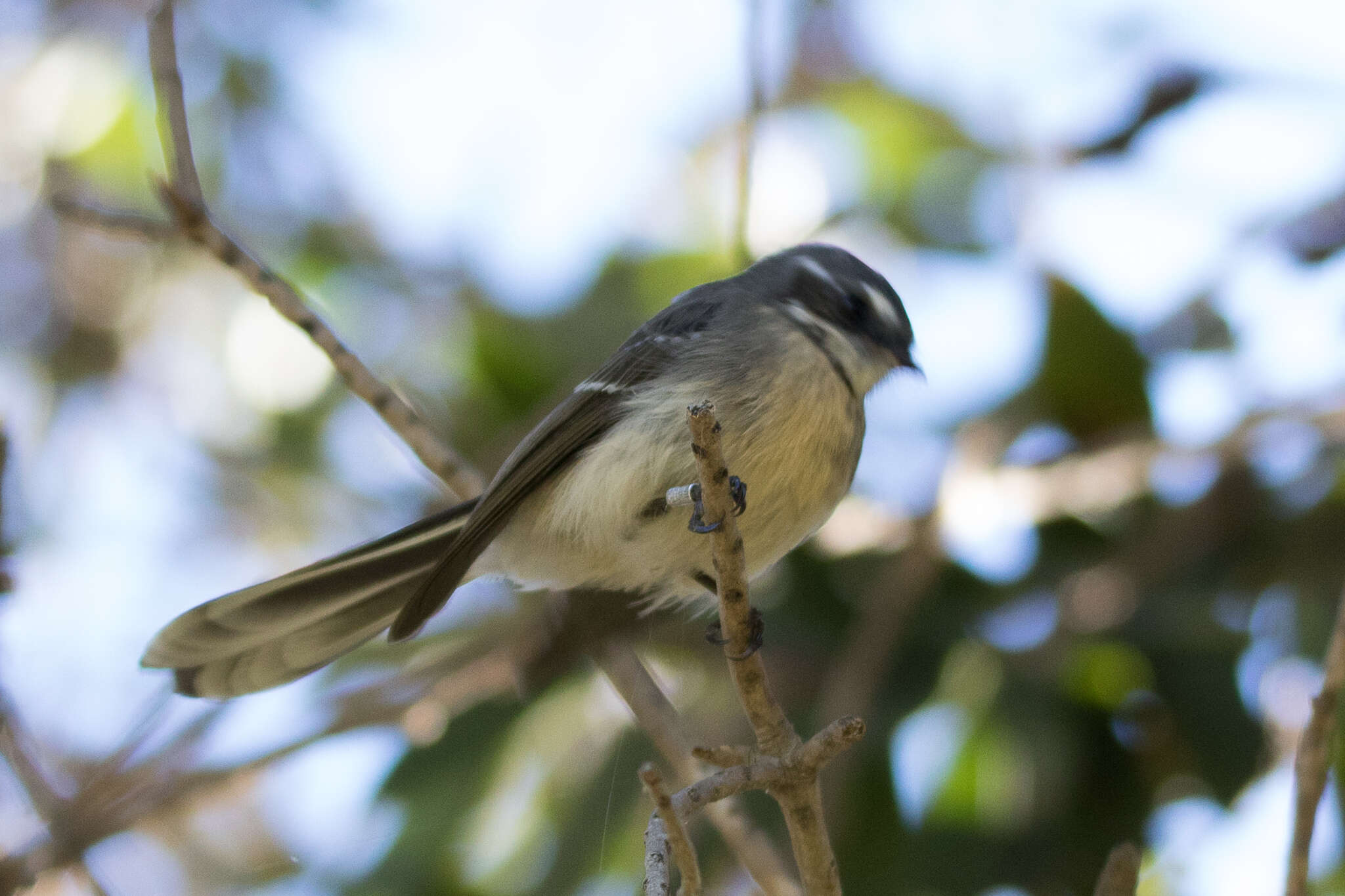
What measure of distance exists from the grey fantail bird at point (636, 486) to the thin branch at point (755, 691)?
24.1 inches

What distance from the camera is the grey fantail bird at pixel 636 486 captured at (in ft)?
9.26

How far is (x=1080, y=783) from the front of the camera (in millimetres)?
3914

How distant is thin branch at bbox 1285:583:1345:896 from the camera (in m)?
2.09

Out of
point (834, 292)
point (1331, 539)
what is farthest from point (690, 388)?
point (1331, 539)

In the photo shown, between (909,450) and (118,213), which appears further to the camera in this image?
(909,450)

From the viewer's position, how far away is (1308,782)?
210 centimetres

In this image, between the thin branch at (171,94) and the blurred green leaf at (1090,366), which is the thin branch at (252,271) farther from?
the blurred green leaf at (1090,366)

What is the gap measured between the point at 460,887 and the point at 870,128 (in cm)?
372

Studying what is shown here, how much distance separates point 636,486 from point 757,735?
79 cm

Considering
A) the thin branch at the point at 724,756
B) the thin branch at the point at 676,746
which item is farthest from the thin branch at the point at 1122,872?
the thin branch at the point at 676,746

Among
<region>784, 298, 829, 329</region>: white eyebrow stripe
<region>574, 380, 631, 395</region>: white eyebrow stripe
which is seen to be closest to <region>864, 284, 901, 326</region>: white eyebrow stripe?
<region>784, 298, 829, 329</region>: white eyebrow stripe

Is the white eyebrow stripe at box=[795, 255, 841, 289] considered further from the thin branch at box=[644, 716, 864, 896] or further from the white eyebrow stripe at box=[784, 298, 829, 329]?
the thin branch at box=[644, 716, 864, 896]

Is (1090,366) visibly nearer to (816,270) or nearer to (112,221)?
(816,270)

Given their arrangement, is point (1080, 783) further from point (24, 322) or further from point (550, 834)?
point (24, 322)
